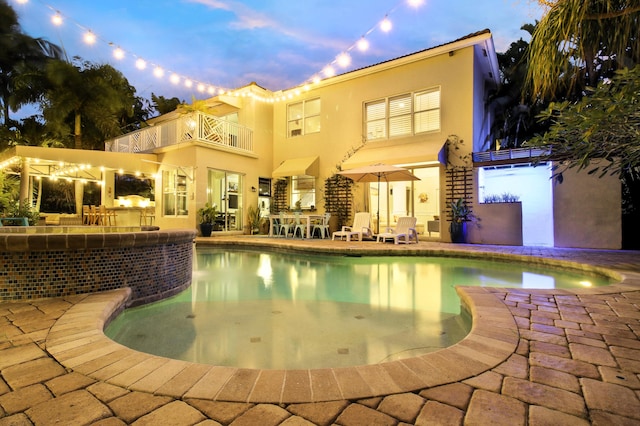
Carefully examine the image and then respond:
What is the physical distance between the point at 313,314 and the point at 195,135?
10.6 metres

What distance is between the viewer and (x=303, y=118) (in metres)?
15.1

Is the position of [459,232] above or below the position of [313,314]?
above

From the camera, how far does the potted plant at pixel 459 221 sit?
10.7 meters

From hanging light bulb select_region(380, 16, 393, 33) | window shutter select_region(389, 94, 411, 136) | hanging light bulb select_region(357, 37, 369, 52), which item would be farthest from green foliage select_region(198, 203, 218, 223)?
hanging light bulb select_region(380, 16, 393, 33)

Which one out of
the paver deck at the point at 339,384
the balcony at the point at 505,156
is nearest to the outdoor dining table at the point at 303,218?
the balcony at the point at 505,156

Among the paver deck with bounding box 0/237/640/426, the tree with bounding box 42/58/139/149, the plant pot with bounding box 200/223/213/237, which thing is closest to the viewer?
the paver deck with bounding box 0/237/640/426

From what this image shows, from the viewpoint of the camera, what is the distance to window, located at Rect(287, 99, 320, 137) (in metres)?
14.9

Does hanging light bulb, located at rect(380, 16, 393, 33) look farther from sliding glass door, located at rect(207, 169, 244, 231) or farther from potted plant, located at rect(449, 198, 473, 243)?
sliding glass door, located at rect(207, 169, 244, 231)

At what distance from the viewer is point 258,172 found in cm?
1527

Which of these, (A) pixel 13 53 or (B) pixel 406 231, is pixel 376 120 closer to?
(B) pixel 406 231

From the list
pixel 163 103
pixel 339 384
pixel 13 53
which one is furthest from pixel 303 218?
pixel 13 53

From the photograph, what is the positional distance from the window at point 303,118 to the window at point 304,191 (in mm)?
2133

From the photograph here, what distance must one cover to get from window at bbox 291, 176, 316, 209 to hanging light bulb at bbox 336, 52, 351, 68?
18.5 ft

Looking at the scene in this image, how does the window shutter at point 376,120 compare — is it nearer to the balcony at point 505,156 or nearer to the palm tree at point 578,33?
the balcony at point 505,156
